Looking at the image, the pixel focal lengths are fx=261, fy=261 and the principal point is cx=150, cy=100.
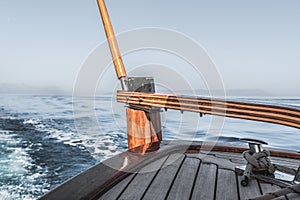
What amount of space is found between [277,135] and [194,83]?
109 inches

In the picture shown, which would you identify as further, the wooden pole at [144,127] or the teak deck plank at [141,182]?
the wooden pole at [144,127]

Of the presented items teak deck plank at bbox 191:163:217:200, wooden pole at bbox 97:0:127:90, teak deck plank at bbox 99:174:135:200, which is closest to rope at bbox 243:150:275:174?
teak deck plank at bbox 191:163:217:200

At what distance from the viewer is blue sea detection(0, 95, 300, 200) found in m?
1.40

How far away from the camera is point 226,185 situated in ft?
2.74

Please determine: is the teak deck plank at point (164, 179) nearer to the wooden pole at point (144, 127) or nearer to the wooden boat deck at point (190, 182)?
the wooden boat deck at point (190, 182)

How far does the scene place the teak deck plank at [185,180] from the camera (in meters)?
0.76

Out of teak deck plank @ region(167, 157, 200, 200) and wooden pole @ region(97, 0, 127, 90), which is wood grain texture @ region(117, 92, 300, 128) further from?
wooden pole @ region(97, 0, 127, 90)

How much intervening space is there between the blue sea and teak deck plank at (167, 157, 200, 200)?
17 centimetres

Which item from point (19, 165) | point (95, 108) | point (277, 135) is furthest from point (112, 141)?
point (95, 108)

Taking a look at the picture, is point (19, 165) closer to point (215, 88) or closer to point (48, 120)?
point (48, 120)

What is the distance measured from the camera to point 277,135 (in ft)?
11.2

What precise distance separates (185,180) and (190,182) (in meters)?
0.02

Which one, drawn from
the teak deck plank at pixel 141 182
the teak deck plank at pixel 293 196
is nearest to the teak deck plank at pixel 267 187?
the teak deck plank at pixel 293 196

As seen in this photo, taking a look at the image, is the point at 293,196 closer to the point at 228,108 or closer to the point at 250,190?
the point at 250,190
